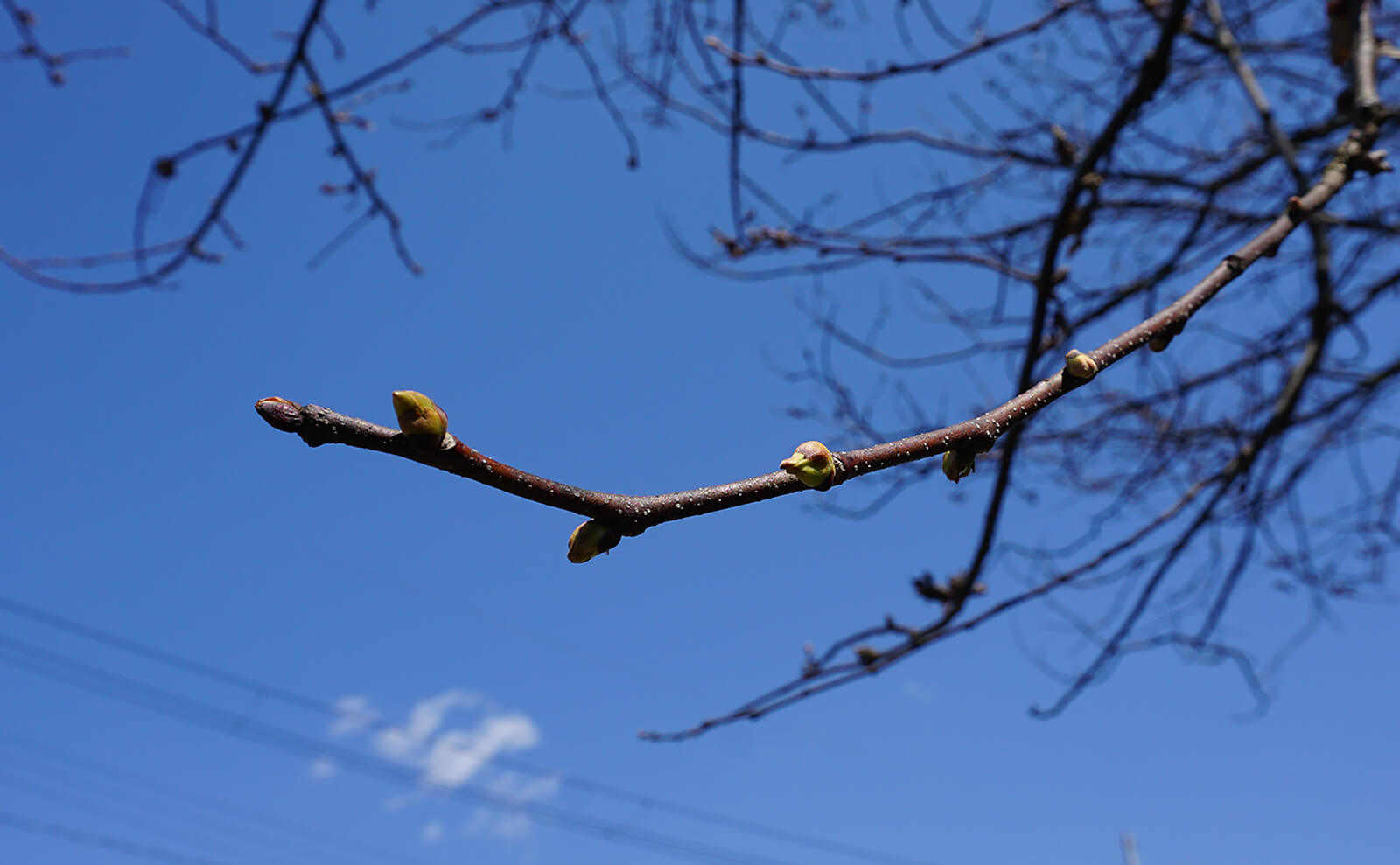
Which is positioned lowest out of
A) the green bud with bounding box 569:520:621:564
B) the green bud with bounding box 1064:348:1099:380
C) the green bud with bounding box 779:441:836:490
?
the green bud with bounding box 569:520:621:564

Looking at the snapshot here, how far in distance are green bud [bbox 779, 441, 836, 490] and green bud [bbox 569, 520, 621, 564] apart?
0.13 meters

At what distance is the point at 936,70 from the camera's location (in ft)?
8.68

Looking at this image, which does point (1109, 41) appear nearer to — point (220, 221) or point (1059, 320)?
point (1059, 320)

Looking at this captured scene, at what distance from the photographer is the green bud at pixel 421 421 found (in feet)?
1.78

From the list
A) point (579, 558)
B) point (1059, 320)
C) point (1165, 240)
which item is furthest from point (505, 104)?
point (1165, 240)

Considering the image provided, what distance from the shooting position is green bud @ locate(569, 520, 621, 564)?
24.9 inches

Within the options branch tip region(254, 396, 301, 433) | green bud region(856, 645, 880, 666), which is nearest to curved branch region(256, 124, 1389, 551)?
branch tip region(254, 396, 301, 433)

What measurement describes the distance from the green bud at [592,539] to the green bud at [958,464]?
0.32 m

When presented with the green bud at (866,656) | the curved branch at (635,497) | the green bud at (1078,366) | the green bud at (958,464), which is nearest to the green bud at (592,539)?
the curved branch at (635,497)

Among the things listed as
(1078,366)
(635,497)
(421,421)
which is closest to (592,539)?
(635,497)

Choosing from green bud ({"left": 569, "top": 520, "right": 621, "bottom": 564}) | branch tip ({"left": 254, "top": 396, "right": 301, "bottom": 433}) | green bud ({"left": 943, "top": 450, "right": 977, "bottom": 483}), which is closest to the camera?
branch tip ({"left": 254, "top": 396, "right": 301, "bottom": 433})

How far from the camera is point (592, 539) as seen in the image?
0.63m

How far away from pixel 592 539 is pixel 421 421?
149 mm

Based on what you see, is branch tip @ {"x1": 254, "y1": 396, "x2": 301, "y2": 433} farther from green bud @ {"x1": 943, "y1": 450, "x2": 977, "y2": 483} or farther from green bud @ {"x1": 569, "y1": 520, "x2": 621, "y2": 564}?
green bud @ {"x1": 943, "y1": 450, "x2": 977, "y2": 483}
